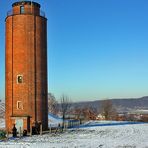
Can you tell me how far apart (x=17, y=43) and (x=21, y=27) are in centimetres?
177

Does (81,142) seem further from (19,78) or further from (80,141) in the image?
(19,78)

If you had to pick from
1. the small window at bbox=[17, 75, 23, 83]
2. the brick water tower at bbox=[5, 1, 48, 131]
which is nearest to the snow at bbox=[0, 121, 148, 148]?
the brick water tower at bbox=[5, 1, 48, 131]

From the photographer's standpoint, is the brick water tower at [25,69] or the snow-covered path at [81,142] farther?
the brick water tower at [25,69]

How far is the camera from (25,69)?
38.6m

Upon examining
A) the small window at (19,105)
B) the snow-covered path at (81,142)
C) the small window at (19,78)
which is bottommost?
the snow-covered path at (81,142)

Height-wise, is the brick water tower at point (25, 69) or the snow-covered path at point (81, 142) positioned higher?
the brick water tower at point (25, 69)

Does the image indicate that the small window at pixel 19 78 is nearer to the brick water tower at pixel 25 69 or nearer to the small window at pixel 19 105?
the brick water tower at pixel 25 69

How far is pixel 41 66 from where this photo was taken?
3947 centimetres

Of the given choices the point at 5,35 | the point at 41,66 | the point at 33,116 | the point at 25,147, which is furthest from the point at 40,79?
the point at 25,147

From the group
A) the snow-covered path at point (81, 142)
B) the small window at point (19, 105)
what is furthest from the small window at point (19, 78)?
the snow-covered path at point (81, 142)

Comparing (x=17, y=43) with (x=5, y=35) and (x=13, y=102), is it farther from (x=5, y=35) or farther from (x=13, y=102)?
(x=13, y=102)

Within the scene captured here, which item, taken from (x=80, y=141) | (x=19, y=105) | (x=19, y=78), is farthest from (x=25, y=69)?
(x=80, y=141)

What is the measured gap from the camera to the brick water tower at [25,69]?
3859 centimetres

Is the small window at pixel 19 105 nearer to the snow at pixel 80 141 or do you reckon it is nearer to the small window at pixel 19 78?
the small window at pixel 19 78
